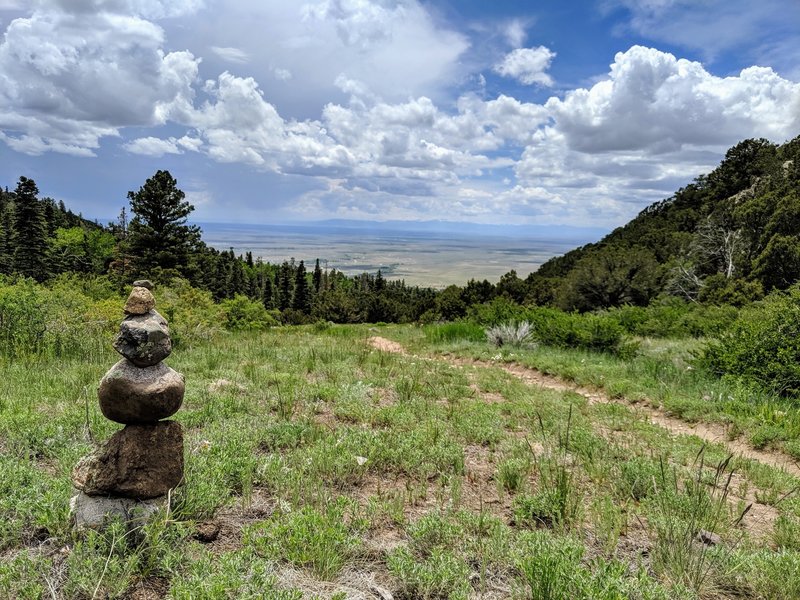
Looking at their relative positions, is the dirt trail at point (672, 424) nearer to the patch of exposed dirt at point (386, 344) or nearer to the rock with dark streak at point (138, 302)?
the patch of exposed dirt at point (386, 344)

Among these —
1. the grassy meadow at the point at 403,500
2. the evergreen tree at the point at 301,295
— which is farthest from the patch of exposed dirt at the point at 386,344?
the evergreen tree at the point at 301,295

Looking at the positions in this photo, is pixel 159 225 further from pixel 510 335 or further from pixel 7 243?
pixel 510 335

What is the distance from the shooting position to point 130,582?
243 centimetres

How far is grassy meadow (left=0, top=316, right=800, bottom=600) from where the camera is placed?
251 centimetres

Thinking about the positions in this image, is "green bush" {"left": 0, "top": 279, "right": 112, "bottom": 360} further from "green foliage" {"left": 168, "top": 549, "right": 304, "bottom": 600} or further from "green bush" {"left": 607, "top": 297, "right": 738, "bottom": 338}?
"green bush" {"left": 607, "top": 297, "right": 738, "bottom": 338}

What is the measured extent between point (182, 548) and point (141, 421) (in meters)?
0.82

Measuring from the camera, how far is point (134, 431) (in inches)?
107

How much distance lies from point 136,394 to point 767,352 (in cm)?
962

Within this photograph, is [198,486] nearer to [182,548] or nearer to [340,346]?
[182,548]

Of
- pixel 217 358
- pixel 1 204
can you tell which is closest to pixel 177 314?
pixel 217 358

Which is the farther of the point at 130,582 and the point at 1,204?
the point at 1,204

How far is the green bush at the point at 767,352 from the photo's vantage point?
7.36 meters

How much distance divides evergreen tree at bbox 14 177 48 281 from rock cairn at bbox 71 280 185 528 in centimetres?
5593

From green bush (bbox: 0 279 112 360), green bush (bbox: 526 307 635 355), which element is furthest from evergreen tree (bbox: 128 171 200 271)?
green bush (bbox: 526 307 635 355)
